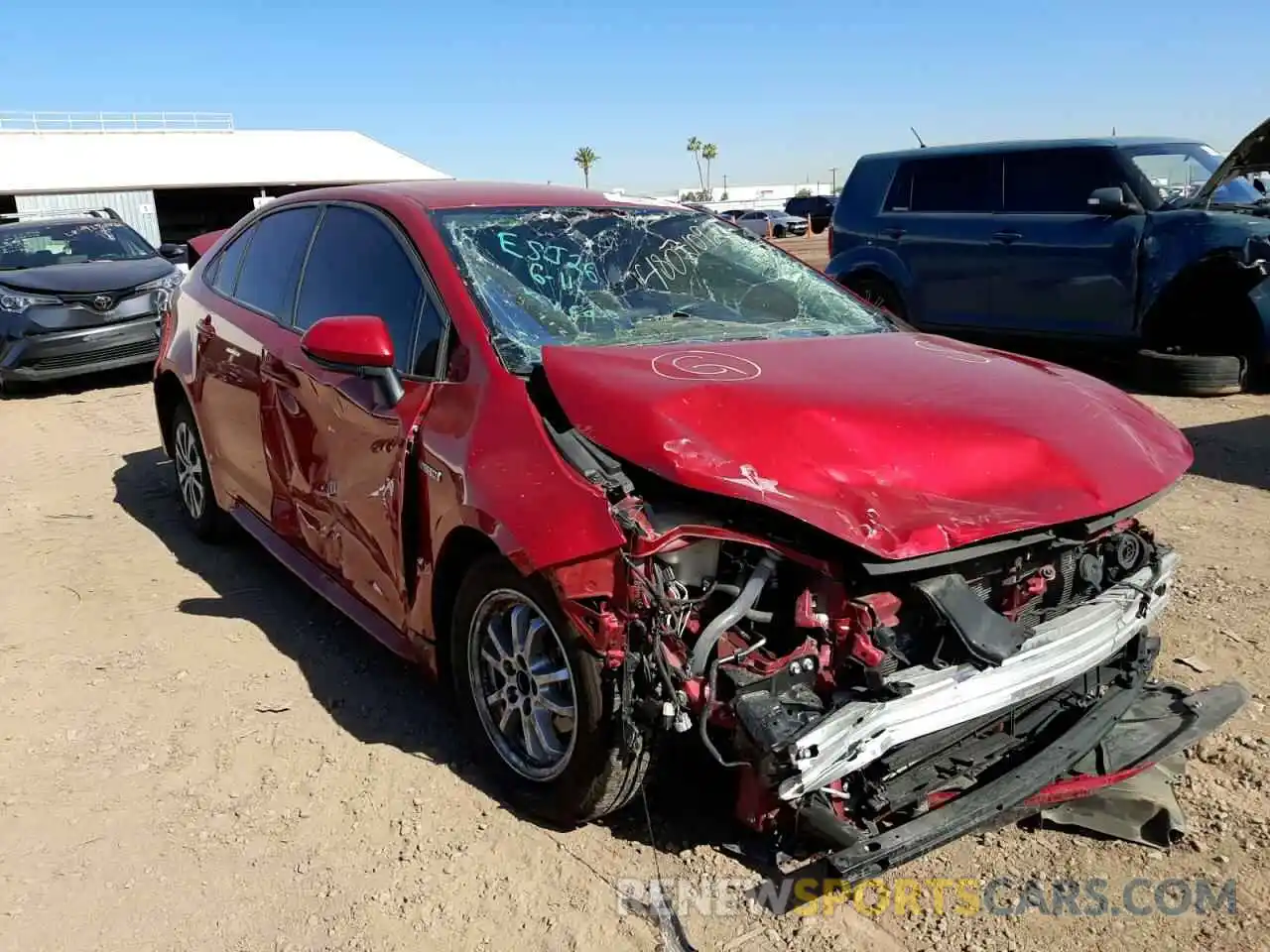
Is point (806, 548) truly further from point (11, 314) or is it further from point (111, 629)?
point (11, 314)

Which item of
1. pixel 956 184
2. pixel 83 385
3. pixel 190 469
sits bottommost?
pixel 83 385

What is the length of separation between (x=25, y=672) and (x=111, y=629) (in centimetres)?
42

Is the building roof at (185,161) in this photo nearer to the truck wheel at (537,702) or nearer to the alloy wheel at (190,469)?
the alloy wheel at (190,469)

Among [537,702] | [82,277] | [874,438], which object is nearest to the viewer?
[874,438]

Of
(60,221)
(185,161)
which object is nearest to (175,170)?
(185,161)

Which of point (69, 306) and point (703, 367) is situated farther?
point (69, 306)

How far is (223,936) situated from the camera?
2631 mm

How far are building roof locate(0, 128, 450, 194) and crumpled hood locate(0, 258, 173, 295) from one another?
27974 mm

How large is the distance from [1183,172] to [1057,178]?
1.00 m

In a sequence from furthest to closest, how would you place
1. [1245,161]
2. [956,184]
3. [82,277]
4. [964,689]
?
[82,277]
[956,184]
[1245,161]
[964,689]

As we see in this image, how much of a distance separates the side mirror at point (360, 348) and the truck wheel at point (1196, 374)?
6.62 meters

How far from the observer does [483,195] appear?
3.85 meters

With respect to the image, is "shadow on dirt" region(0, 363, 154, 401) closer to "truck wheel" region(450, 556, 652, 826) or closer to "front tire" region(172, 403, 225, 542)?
"front tire" region(172, 403, 225, 542)

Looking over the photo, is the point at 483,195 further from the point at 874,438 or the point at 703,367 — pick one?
the point at 874,438
